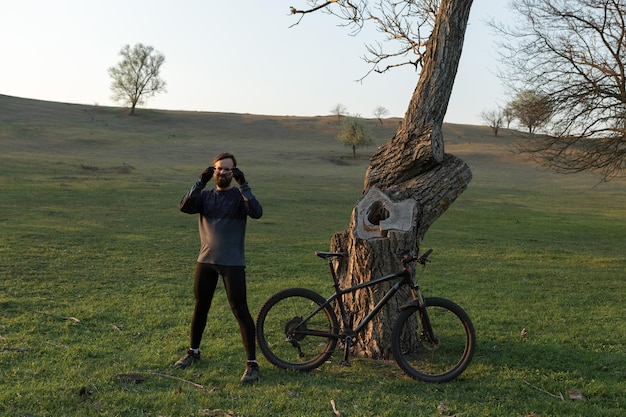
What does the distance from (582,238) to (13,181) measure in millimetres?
25896

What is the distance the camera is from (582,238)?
63.2 feet

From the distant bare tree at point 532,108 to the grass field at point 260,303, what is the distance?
3.49 m

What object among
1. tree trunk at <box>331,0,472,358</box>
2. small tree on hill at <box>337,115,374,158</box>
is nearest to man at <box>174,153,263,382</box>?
tree trunk at <box>331,0,472,358</box>

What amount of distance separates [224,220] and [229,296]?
0.77m

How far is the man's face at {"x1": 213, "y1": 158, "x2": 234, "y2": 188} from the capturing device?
223 inches

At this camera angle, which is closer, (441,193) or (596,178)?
(441,193)

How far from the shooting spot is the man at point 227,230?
5605mm

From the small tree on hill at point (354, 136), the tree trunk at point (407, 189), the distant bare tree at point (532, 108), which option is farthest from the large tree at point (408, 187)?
the small tree on hill at point (354, 136)

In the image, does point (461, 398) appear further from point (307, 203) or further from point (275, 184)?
point (275, 184)

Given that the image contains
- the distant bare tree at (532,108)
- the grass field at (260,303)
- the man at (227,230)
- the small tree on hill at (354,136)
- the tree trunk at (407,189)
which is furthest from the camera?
the small tree on hill at (354,136)

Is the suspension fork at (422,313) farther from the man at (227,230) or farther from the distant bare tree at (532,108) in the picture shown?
the distant bare tree at (532,108)

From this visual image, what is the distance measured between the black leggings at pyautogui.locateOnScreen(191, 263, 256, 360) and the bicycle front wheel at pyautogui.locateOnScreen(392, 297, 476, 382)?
147 centimetres

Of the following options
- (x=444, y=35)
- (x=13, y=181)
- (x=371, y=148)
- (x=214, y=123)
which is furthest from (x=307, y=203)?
(x=214, y=123)

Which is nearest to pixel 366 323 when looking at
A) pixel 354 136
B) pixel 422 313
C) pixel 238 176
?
pixel 422 313
